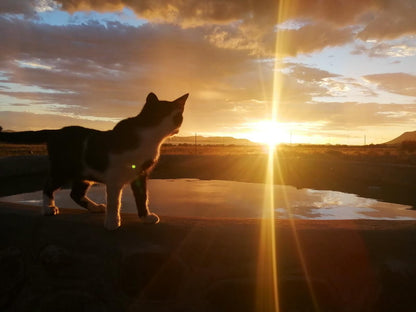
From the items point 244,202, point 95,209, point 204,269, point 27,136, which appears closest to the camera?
point 204,269

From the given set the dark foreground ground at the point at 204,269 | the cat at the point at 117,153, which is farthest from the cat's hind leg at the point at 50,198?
the dark foreground ground at the point at 204,269

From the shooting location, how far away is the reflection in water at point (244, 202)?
6109 millimetres

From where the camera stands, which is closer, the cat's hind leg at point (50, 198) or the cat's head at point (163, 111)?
the cat's head at point (163, 111)

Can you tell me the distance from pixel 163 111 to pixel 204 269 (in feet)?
4.95

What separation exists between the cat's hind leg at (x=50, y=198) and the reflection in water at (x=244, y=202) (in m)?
2.25

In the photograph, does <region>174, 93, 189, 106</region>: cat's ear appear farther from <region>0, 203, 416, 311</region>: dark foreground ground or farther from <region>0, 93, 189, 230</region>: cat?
<region>0, 203, 416, 311</region>: dark foreground ground

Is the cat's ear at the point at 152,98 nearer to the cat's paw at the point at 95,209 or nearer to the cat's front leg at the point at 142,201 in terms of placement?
the cat's front leg at the point at 142,201

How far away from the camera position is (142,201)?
3.52 m

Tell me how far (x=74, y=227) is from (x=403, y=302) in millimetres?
2951

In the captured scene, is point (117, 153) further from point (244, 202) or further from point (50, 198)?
point (244, 202)

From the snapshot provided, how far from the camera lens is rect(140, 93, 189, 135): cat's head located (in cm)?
332

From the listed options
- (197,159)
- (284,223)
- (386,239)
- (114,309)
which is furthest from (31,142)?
(197,159)

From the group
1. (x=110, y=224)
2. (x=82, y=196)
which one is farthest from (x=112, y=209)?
(x=82, y=196)

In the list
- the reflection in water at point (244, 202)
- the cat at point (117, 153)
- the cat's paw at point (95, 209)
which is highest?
the cat at point (117, 153)
